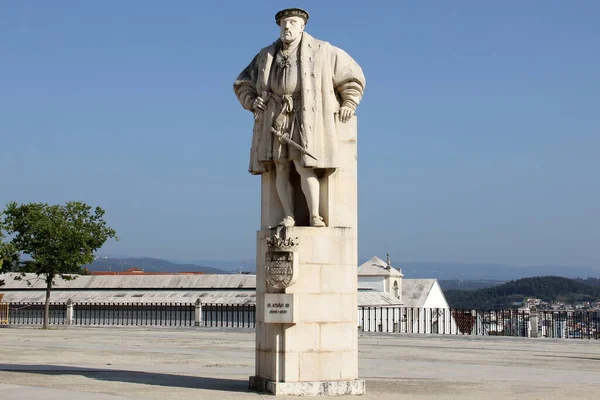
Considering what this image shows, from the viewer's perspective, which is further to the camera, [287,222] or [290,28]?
[290,28]

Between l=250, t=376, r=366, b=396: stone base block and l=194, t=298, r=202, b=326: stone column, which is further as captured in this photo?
l=194, t=298, r=202, b=326: stone column

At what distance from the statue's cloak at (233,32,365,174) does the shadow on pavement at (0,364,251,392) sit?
3431 millimetres

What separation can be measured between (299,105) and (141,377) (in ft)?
17.8

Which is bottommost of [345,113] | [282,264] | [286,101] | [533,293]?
[282,264]

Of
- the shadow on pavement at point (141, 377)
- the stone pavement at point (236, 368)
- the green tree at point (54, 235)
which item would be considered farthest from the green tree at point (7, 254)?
the shadow on pavement at point (141, 377)

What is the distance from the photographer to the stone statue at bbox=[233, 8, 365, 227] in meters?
12.9

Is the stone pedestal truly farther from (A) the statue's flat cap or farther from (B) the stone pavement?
(A) the statue's flat cap

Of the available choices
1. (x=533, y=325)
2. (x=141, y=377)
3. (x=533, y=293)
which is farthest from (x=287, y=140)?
(x=533, y=293)

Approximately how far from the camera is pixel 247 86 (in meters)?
13.6

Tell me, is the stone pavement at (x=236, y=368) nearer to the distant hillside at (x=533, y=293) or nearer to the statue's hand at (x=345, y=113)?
the statue's hand at (x=345, y=113)

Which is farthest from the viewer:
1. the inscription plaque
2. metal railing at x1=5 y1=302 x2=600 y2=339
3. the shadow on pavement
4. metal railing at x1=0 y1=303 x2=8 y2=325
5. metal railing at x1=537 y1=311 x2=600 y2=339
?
metal railing at x1=0 y1=303 x2=8 y2=325

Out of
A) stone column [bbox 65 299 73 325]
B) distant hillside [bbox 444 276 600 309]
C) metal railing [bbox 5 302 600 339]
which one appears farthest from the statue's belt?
distant hillside [bbox 444 276 600 309]

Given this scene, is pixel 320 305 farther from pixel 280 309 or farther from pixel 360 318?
pixel 360 318

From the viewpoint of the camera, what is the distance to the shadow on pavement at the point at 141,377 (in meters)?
13.5
